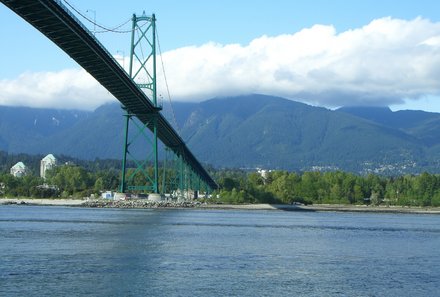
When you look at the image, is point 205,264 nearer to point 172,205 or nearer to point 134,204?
point 134,204

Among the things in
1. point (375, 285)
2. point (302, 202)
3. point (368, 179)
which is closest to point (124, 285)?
point (375, 285)

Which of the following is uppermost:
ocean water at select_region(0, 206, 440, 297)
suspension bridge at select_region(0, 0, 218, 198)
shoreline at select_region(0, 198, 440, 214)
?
suspension bridge at select_region(0, 0, 218, 198)

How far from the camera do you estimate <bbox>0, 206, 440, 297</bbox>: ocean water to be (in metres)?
22.2

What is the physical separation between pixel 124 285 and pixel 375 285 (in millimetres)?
7647

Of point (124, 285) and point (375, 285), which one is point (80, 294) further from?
point (375, 285)

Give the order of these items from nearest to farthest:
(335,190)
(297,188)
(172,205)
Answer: (172,205), (335,190), (297,188)

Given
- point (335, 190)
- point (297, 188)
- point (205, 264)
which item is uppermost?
point (297, 188)

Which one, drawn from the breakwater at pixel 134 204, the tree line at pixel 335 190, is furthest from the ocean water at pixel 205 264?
the tree line at pixel 335 190

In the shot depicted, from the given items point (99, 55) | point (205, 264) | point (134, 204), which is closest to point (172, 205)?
point (134, 204)

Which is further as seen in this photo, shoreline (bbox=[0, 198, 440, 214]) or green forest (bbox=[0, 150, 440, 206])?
green forest (bbox=[0, 150, 440, 206])

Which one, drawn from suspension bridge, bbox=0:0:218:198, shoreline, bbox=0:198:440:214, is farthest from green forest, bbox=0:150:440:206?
suspension bridge, bbox=0:0:218:198

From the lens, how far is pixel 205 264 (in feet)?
90.3

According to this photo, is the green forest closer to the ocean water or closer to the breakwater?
the breakwater

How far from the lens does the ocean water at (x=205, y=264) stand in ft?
72.9
